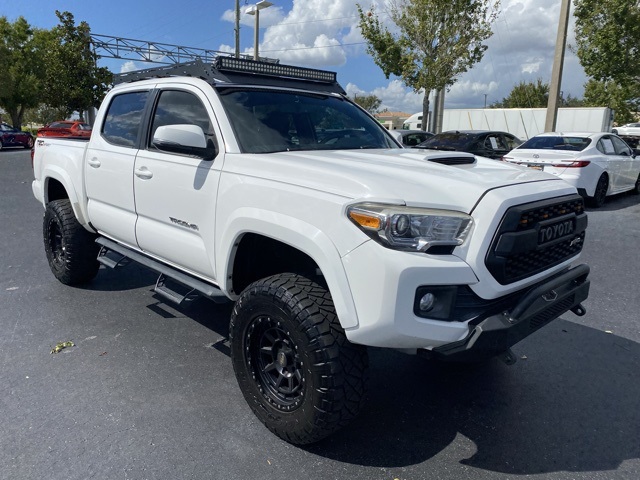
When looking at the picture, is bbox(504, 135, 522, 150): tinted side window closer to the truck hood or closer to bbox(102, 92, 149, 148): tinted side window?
the truck hood

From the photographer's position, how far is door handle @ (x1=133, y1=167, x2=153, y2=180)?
3646 millimetres

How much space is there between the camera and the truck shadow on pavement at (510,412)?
2.65m

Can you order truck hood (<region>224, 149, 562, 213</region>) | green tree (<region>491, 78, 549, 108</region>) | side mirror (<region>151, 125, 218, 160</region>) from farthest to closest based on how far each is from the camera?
green tree (<region>491, 78, 549, 108</region>)
side mirror (<region>151, 125, 218, 160</region>)
truck hood (<region>224, 149, 562, 213</region>)

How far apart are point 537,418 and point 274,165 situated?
2.14 m

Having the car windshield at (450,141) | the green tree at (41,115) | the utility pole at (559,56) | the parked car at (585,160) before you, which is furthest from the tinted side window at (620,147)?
the green tree at (41,115)

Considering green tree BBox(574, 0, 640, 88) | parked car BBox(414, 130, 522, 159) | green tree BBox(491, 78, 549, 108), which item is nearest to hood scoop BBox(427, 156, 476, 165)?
parked car BBox(414, 130, 522, 159)

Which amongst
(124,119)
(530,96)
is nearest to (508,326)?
(124,119)

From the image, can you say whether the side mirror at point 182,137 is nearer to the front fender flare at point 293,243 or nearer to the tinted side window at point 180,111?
the tinted side window at point 180,111

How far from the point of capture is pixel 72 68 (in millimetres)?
31234

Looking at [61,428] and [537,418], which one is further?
[537,418]

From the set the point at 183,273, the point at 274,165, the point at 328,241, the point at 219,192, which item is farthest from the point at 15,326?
the point at 328,241

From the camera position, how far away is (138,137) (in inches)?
156

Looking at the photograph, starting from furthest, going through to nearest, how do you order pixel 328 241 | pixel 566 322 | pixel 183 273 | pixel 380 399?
pixel 566 322 < pixel 183 273 < pixel 380 399 < pixel 328 241

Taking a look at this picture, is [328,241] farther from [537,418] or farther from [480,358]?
[537,418]
